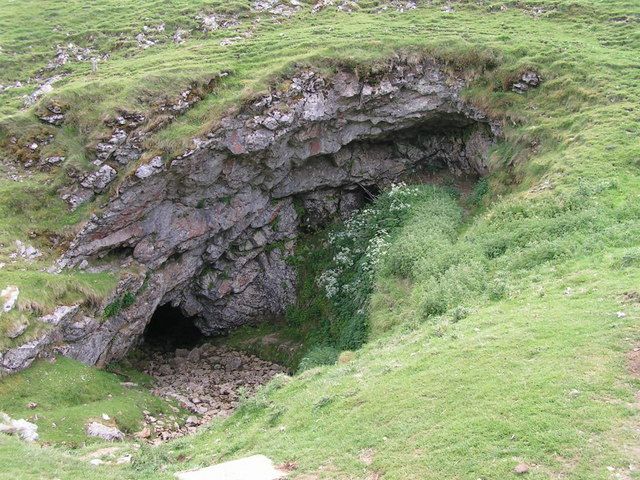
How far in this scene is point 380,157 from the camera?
1399 inches

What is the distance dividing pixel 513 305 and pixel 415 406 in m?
5.81

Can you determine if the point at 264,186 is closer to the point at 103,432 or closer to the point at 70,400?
the point at 70,400

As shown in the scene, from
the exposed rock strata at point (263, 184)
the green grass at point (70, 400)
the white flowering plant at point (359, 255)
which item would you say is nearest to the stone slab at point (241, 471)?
the green grass at point (70, 400)

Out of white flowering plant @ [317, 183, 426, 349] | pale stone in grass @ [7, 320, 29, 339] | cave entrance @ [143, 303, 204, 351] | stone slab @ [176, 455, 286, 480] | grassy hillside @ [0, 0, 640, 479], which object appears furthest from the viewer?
cave entrance @ [143, 303, 204, 351]

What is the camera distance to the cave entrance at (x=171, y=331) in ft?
112

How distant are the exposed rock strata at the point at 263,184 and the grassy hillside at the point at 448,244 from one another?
1.35 metres

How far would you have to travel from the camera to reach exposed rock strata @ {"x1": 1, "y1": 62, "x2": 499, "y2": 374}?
27.0 metres

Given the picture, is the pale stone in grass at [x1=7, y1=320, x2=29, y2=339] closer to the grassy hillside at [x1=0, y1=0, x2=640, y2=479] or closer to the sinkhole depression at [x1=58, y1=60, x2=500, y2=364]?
the grassy hillside at [x1=0, y1=0, x2=640, y2=479]

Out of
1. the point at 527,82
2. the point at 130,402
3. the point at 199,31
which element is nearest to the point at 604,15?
the point at 527,82

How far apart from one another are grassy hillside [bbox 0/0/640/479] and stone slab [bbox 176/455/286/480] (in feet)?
1.66

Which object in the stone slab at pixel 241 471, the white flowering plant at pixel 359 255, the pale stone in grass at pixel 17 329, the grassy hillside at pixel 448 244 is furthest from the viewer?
the white flowering plant at pixel 359 255

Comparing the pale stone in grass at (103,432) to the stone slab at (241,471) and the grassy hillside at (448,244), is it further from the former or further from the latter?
the stone slab at (241,471)

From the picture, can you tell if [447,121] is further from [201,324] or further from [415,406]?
[415,406]

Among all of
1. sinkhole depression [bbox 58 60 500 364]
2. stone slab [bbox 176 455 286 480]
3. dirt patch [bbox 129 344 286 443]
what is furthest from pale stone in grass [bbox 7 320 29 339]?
stone slab [bbox 176 455 286 480]
